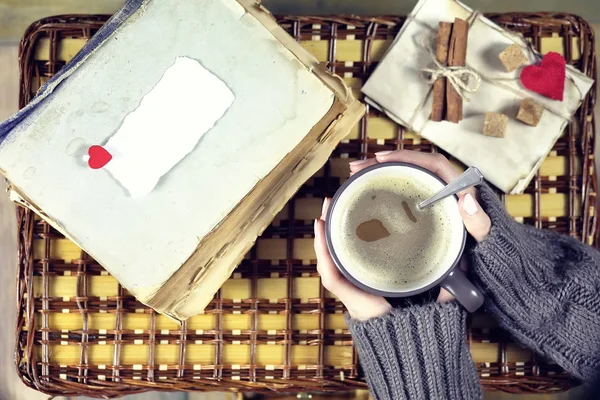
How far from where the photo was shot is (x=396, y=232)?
63 centimetres

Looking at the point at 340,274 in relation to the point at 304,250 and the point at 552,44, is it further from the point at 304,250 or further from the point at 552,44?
the point at 552,44

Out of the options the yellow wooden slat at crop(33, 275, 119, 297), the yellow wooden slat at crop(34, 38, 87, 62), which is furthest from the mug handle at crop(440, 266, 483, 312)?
the yellow wooden slat at crop(34, 38, 87, 62)

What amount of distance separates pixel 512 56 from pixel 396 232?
0.91ft

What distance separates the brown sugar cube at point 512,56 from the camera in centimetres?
69

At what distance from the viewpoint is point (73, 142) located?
1.79ft

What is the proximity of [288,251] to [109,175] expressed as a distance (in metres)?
0.27

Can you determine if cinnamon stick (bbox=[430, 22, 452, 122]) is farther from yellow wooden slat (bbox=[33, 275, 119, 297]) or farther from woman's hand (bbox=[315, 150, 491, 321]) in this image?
yellow wooden slat (bbox=[33, 275, 119, 297])

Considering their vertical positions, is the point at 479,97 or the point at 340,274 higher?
the point at 479,97

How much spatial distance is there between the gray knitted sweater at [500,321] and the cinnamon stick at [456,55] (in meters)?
0.12

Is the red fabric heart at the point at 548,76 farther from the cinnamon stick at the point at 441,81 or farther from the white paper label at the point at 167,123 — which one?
the white paper label at the point at 167,123

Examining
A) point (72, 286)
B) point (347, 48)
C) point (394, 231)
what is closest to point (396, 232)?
point (394, 231)

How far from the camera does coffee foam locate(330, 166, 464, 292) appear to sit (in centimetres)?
61

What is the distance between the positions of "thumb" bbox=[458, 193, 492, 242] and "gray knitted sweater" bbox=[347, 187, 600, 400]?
0.01m

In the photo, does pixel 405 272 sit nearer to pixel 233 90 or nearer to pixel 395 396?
pixel 395 396
